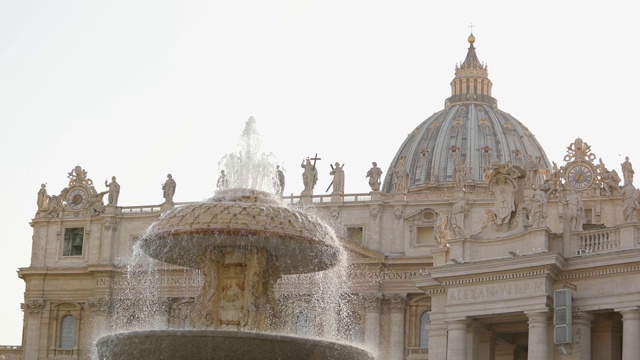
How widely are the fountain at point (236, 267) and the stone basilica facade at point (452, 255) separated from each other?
885 cm

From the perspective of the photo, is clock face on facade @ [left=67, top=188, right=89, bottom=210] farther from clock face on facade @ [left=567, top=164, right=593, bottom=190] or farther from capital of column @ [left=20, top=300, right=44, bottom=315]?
clock face on facade @ [left=567, top=164, right=593, bottom=190]

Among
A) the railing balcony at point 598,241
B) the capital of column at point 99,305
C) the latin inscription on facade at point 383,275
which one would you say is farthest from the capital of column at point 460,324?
the capital of column at point 99,305

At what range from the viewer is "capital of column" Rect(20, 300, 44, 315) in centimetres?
8356

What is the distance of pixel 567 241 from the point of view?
37688 millimetres

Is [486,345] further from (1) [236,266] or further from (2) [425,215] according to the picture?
→ (2) [425,215]

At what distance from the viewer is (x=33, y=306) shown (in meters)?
83.8

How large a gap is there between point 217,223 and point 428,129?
322ft

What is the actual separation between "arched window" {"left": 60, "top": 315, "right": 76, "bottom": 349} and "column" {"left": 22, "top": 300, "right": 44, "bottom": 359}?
1.33 meters

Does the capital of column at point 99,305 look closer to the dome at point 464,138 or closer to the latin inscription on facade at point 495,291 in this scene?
the dome at point 464,138

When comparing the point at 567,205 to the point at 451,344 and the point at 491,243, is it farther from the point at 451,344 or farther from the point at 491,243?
the point at 451,344

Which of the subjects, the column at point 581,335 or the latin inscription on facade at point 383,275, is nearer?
the column at point 581,335

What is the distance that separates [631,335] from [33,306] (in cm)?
5400

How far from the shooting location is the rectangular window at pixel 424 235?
76.5 m

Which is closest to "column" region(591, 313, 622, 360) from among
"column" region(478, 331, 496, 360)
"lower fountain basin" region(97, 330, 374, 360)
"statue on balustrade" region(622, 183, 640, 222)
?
"statue on balustrade" region(622, 183, 640, 222)
